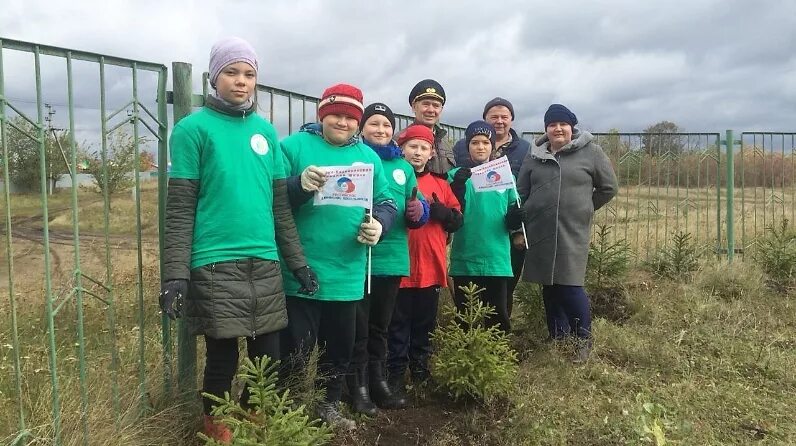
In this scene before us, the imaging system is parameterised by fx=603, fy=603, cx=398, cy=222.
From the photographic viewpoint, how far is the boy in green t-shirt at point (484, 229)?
157 inches

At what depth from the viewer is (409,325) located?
150 inches

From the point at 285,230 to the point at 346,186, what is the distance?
36 centimetres

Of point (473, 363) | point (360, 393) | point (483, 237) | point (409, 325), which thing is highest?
point (483, 237)

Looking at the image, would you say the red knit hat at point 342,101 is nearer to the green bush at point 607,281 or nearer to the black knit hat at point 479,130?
the black knit hat at point 479,130

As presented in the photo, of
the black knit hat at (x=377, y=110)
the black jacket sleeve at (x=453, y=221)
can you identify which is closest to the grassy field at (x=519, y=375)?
the black jacket sleeve at (x=453, y=221)

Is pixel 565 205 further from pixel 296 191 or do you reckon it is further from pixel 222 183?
pixel 222 183

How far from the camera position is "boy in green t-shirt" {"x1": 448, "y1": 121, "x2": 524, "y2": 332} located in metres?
3.99

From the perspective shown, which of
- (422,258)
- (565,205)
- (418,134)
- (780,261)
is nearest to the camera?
(418,134)

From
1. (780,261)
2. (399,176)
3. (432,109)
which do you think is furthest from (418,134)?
(780,261)

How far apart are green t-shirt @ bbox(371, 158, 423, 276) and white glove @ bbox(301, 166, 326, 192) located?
2.18 ft

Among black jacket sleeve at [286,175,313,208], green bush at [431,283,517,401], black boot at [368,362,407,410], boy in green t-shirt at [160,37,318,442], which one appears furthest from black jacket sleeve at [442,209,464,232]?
boy in green t-shirt at [160,37,318,442]

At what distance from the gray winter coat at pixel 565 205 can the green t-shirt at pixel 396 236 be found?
1.37 m

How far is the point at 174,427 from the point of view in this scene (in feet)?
9.36

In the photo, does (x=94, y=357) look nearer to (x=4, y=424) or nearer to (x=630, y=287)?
(x=4, y=424)
